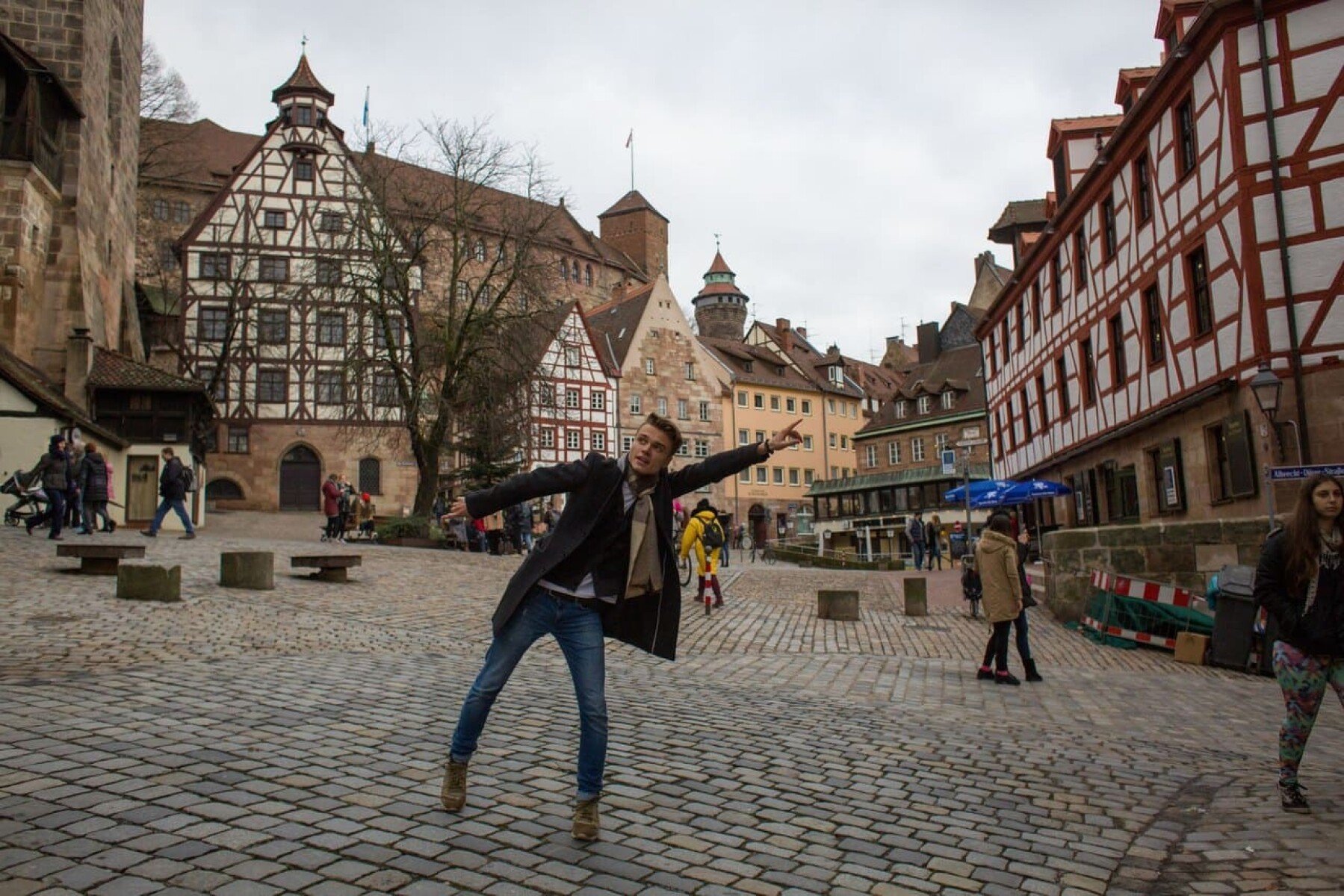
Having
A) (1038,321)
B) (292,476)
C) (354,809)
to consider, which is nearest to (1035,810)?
(354,809)

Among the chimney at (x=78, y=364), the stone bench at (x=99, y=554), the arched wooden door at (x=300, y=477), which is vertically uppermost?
the chimney at (x=78, y=364)

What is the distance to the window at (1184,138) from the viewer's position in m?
18.9

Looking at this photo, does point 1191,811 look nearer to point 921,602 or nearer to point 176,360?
point 921,602

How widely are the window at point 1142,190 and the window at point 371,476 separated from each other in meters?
35.3

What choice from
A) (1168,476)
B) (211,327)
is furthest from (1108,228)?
(211,327)

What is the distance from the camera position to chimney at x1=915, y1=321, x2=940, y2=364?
2921 inches

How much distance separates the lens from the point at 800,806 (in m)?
5.20

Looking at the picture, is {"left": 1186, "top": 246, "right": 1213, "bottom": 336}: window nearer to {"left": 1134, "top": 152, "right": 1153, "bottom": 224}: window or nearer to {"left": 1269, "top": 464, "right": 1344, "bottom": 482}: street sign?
{"left": 1134, "top": 152, "right": 1153, "bottom": 224}: window

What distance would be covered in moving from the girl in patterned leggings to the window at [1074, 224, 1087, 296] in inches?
834

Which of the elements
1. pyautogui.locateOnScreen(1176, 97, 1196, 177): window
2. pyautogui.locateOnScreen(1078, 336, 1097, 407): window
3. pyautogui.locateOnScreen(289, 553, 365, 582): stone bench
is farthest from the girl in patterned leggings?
pyautogui.locateOnScreen(1078, 336, 1097, 407): window

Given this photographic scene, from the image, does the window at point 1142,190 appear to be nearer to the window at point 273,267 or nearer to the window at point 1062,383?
the window at point 1062,383

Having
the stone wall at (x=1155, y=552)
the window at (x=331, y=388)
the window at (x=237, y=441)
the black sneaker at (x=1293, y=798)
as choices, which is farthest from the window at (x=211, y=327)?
the black sneaker at (x=1293, y=798)

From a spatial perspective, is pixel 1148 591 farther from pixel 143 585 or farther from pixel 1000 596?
pixel 143 585

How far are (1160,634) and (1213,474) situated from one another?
600 centimetres
